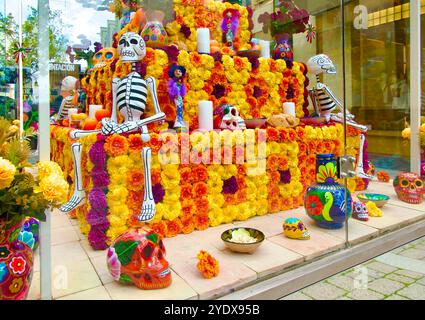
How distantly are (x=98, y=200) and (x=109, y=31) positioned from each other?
1428 mm

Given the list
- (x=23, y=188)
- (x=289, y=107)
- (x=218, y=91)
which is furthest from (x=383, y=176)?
(x=23, y=188)

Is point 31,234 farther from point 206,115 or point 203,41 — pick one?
point 203,41

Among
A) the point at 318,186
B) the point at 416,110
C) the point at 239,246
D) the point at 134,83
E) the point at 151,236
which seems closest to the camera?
the point at 151,236

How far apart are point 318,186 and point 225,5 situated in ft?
7.04

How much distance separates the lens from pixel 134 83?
8.46 feet

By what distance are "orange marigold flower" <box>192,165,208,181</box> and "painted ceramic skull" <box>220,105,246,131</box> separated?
473 mm

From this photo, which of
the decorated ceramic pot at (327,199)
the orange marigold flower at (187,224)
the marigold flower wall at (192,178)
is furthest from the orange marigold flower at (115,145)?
the decorated ceramic pot at (327,199)

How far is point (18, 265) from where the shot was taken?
1.46 m

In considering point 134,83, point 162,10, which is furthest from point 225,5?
point 134,83

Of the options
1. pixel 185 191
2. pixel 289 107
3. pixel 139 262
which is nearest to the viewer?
pixel 139 262

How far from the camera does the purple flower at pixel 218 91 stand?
10.6 feet

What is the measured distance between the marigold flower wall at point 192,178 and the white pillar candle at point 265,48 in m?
0.93

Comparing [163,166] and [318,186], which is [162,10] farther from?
[318,186]

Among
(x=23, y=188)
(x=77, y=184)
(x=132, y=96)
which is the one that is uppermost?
(x=132, y=96)
